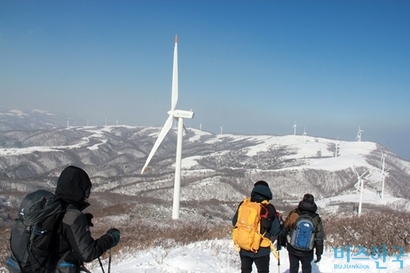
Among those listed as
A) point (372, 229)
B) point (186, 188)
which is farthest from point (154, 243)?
point (186, 188)

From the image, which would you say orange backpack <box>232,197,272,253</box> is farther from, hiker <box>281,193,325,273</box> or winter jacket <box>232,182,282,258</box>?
hiker <box>281,193,325,273</box>

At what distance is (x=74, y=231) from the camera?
4.11m

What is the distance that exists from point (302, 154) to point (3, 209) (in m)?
130

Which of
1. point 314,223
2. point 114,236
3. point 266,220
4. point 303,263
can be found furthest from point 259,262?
point 114,236

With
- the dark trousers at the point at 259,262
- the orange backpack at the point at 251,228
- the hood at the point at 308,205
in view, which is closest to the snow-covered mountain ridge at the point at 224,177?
the hood at the point at 308,205

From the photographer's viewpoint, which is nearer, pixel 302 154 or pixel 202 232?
pixel 202 232

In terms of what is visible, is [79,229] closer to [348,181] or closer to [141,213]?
[141,213]

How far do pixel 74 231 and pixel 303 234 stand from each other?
179 inches

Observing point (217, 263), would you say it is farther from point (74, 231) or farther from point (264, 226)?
point (74, 231)

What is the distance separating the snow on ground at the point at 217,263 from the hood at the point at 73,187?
476cm

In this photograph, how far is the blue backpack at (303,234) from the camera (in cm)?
691

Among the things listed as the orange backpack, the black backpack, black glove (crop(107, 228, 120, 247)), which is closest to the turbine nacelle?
the orange backpack

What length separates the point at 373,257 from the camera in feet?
31.8

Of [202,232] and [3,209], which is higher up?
[202,232]
